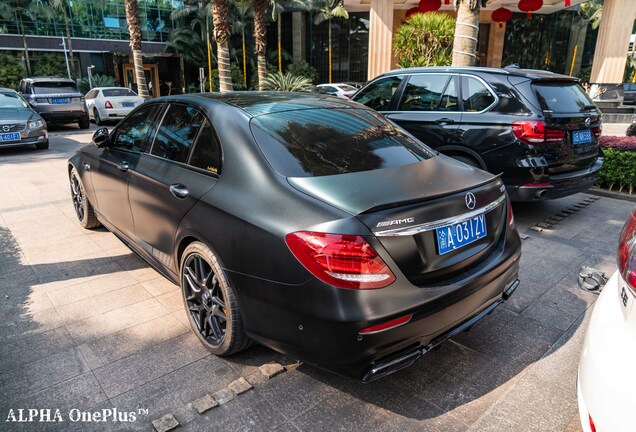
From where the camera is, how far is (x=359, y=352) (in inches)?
77.4

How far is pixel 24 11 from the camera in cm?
2772

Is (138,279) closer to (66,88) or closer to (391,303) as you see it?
(391,303)

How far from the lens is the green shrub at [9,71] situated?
87.7ft

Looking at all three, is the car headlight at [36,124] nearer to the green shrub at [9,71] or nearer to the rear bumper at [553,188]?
the rear bumper at [553,188]

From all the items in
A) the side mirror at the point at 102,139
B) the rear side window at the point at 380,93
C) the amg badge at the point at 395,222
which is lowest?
the amg badge at the point at 395,222

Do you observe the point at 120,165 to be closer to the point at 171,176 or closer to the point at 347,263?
the point at 171,176

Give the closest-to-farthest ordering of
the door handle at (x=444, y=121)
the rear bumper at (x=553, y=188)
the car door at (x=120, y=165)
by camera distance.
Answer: the car door at (x=120, y=165) → the rear bumper at (x=553, y=188) → the door handle at (x=444, y=121)

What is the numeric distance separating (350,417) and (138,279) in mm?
2382

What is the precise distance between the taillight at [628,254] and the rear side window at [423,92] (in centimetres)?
394

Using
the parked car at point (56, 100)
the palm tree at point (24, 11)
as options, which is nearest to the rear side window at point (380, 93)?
the parked car at point (56, 100)

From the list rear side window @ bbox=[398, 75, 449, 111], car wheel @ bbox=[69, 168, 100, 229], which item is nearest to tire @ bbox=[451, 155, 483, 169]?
rear side window @ bbox=[398, 75, 449, 111]

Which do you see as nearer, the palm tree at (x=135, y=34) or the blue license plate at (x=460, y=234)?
the blue license plate at (x=460, y=234)

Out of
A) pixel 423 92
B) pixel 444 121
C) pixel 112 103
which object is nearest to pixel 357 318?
pixel 444 121

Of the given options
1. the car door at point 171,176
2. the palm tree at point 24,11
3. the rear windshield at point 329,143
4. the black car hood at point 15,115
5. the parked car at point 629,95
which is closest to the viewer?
the rear windshield at point 329,143
